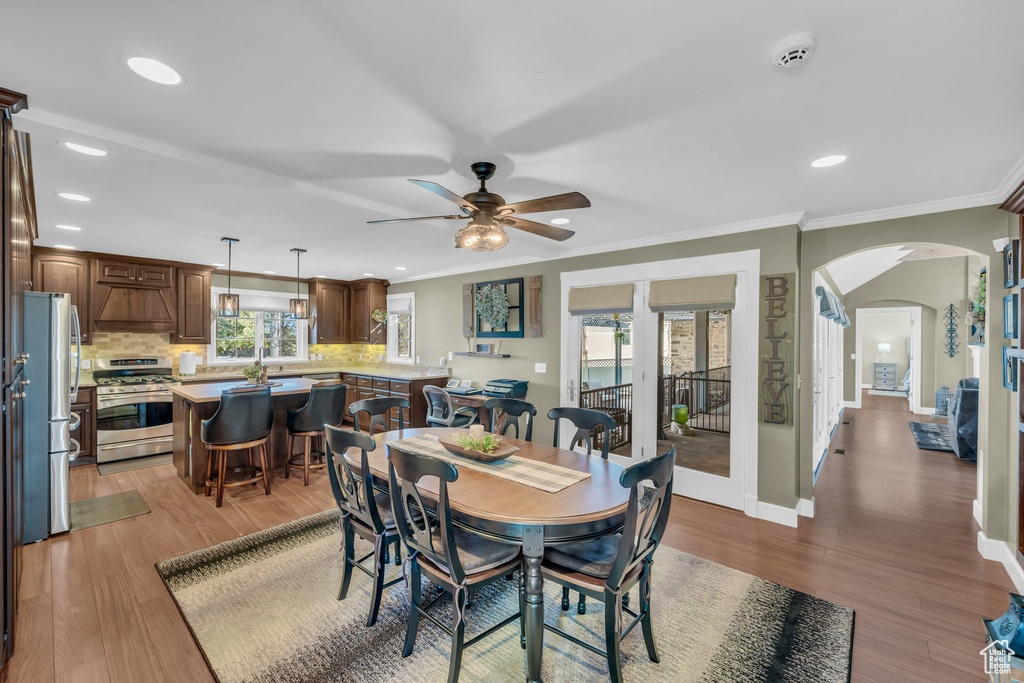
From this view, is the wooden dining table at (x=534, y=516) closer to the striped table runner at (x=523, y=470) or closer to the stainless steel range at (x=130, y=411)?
the striped table runner at (x=523, y=470)

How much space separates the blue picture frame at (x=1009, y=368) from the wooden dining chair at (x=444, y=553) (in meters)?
3.25

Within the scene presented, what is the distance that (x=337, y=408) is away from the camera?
4.49 metres

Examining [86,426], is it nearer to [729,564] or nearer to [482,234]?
[482,234]

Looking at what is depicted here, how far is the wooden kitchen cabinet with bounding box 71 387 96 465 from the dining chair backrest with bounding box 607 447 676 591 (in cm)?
606

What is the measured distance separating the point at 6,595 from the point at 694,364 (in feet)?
15.4

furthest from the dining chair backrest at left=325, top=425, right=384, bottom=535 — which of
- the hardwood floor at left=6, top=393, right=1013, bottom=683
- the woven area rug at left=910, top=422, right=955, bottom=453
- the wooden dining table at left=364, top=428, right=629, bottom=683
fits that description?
the woven area rug at left=910, top=422, right=955, bottom=453

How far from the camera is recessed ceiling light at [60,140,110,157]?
7.21 feet

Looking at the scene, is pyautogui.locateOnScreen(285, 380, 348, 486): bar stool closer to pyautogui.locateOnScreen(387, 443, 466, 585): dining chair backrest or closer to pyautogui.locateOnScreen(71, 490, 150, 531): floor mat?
pyautogui.locateOnScreen(71, 490, 150, 531): floor mat

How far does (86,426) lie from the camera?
497cm

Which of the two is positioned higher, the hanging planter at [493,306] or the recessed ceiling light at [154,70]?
the recessed ceiling light at [154,70]

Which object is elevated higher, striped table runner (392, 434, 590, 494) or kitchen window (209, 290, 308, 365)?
kitchen window (209, 290, 308, 365)

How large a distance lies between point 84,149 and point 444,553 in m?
2.72

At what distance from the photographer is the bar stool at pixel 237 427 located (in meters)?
3.77

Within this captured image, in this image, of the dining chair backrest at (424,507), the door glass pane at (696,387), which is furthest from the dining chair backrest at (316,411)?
the door glass pane at (696,387)
